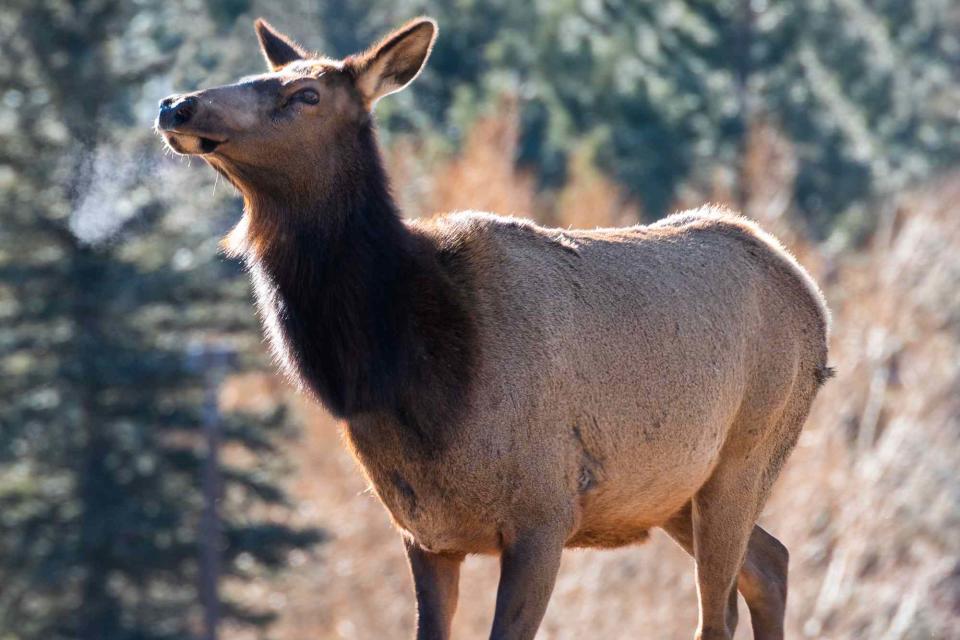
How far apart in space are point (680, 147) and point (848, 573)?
48.0ft

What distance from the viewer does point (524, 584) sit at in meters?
6.18

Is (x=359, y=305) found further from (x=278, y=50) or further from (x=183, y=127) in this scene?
(x=278, y=50)

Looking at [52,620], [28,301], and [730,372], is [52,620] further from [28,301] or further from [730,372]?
[730,372]

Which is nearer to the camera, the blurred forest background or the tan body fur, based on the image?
the tan body fur

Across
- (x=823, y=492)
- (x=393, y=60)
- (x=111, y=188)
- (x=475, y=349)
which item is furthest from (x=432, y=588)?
(x=111, y=188)

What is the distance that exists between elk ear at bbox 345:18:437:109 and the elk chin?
2.35ft

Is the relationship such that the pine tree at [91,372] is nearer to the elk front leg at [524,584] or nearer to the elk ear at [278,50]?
the elk ear at [278,50]

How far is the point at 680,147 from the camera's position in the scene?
34219mm

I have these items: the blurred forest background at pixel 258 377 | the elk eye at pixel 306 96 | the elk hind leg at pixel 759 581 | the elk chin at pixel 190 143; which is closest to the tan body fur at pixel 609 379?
the elk hind leg at pixel 759 581

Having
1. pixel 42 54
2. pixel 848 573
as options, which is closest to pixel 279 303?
pixel 848 573

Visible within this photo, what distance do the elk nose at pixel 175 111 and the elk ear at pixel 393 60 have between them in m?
0.81

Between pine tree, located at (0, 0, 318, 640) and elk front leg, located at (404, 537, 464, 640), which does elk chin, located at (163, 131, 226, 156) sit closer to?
elk front leg, located at (404, 537, 464, 640)

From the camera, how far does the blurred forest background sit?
73.3 feet

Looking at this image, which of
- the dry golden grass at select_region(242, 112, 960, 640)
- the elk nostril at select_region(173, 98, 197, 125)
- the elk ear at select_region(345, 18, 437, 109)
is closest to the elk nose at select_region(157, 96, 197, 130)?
the elk nostril at select_region(173, 98, 197, 125)
